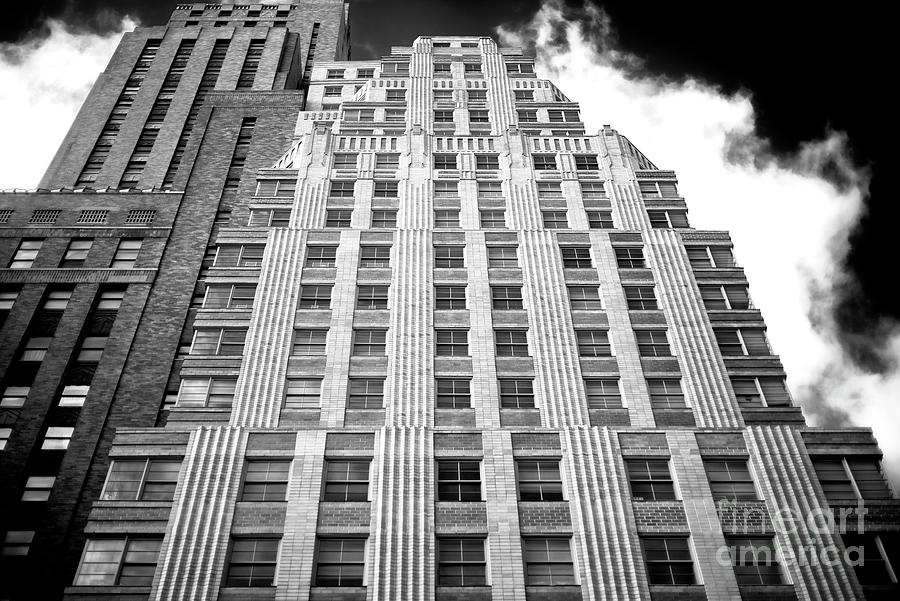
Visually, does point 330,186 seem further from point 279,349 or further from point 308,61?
point 308,61

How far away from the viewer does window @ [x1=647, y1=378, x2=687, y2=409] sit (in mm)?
40844

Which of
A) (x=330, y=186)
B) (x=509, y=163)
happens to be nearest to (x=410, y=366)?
(x=330, y=186)

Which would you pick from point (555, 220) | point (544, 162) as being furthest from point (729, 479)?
point (544, 162)

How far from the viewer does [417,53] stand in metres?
74.1

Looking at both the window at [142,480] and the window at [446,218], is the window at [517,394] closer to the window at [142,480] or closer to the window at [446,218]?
the window at [446,218]

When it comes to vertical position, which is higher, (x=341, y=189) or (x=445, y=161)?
(x=445, y=161)

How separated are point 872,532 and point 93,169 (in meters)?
72.0

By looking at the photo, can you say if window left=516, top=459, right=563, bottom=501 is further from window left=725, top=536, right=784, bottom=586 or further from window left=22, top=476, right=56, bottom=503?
window left=22, top=476, right=56, bottom=503

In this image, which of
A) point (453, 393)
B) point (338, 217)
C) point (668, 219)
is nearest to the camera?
point (453, 393)

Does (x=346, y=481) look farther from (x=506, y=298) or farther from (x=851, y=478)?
(x=851, y=478)

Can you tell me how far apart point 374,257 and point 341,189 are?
8.26 metres

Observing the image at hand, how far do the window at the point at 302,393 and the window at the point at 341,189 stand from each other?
17.1 metres

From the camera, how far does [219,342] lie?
142 feet

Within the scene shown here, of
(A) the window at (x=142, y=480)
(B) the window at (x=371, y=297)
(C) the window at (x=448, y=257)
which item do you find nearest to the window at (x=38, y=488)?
(A) the window at (x=142, y=480)
